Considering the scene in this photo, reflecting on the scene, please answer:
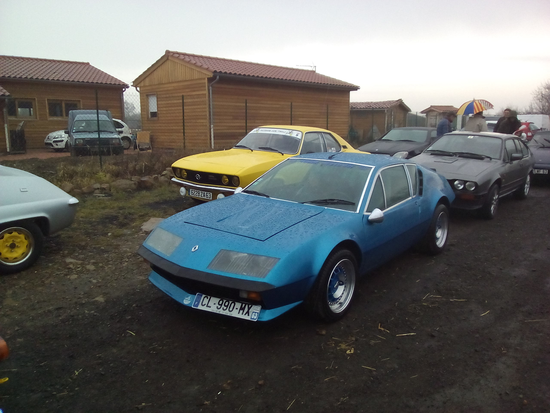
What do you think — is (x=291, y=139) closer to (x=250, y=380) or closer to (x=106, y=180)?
(x=106, y=180)

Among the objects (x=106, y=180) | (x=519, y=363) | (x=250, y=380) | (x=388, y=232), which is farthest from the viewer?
(x=106, y=180)

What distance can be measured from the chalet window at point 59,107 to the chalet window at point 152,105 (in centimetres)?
401

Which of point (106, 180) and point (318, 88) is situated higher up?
point (318, 88)

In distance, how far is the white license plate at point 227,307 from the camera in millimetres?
3365

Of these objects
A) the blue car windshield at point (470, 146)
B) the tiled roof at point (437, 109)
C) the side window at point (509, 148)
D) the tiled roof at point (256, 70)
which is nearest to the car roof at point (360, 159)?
the blue car windshield at point (470, 146)

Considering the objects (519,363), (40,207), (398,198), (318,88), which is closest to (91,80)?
(318,88)

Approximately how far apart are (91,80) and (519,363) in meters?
22.8

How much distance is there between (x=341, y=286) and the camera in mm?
3992

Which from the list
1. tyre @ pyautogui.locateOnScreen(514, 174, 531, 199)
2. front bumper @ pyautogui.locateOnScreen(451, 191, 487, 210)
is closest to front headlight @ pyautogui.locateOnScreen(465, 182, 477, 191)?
front bumper @ pyautogui.locateOnScreen(451, 191, 487, 210)

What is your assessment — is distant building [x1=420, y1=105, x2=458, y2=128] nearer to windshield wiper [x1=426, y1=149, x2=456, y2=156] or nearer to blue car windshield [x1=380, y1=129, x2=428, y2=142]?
blue car windshield [x1=380, y1=129, x2=428, y2=142]

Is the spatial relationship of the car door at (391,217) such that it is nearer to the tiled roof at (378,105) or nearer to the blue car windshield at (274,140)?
the blue car windshield at (274,140)

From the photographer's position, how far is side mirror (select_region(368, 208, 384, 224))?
418cm

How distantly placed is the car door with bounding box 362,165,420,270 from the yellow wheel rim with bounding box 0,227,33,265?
365 centimetres

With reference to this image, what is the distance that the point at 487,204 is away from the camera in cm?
766
